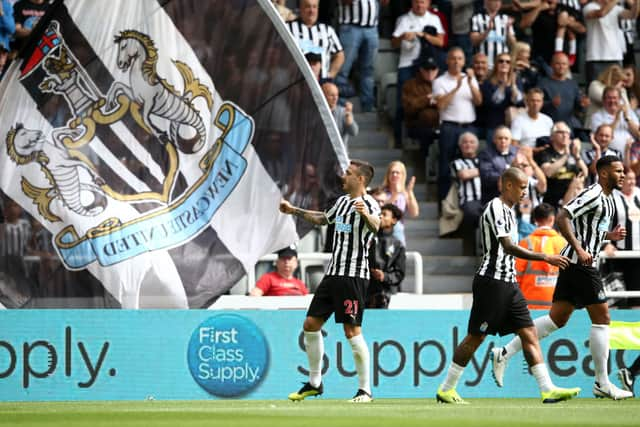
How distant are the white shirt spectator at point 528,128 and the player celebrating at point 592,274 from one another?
17.8 feet

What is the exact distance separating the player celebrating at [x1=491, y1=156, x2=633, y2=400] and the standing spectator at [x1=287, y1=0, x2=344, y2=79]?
225 inches

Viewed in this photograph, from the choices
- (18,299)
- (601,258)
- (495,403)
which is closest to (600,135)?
(601,258)

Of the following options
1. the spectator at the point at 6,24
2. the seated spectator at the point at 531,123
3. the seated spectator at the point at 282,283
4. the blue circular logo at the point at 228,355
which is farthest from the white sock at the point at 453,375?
the spectator at the point at 6,24

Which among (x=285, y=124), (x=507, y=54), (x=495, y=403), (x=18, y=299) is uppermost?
(x=507, y=54)

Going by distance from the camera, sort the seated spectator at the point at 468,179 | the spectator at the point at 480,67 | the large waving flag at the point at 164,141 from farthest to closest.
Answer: the spectator at the point at 480,67 → the seated spectator at the point at 468,179 → the large waving flag at the point at 164,141

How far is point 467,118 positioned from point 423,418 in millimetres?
8100

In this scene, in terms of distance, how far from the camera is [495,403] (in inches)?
477

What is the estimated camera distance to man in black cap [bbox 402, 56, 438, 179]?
17219 millimetres

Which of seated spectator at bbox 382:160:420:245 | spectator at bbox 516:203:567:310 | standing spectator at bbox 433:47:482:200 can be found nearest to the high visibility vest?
spectator at bbox 516:203:567:310

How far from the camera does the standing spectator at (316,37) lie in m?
17.0

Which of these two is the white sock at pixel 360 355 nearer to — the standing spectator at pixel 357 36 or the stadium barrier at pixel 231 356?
the stadium barrier at pixel 231 356

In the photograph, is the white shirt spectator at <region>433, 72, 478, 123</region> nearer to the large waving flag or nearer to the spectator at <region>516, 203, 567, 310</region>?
the spectator at <region>516, 203, 567, 310</region>

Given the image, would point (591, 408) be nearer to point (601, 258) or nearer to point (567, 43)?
point (601, 258)

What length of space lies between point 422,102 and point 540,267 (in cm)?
372
